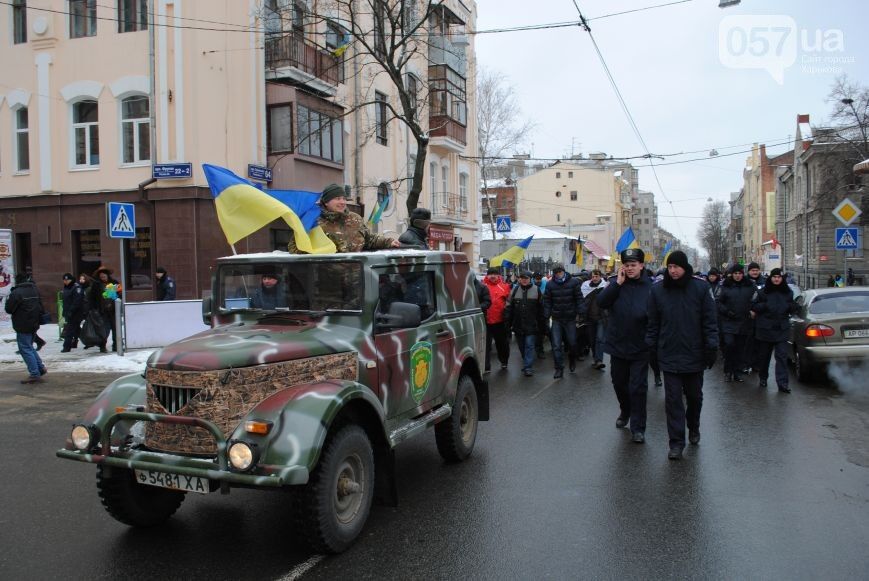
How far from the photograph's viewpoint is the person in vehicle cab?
21.1 feet

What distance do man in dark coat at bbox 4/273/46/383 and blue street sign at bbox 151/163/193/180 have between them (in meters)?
7.63

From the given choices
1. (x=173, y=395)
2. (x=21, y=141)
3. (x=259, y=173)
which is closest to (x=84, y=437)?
(x=173, y=395)

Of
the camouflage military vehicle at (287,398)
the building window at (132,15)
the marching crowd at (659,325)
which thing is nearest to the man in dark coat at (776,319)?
the marching crowd at (659,325)

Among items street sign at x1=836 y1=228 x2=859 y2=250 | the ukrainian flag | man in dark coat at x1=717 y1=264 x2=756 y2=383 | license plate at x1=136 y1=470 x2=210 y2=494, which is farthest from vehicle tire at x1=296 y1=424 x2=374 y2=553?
street sign at x1=836 y1=228 x2=859 y2=250

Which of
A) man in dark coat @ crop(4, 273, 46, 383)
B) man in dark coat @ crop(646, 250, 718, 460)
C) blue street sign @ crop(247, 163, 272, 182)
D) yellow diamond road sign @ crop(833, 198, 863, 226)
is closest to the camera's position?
man in dark coat @ crop(646, 250, 718, 460)

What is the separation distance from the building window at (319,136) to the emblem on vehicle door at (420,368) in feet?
46.5

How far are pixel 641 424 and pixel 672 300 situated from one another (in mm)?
1433

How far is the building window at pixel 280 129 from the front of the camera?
65.4 feet

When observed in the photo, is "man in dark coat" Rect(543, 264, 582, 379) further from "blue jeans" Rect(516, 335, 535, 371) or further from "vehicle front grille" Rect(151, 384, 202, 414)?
"vehicle front grille" Rect(151, 384, 202, 414)

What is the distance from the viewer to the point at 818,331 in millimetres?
10289

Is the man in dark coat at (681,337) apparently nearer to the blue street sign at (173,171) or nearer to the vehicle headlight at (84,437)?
the vehicle headlight at (84,437)

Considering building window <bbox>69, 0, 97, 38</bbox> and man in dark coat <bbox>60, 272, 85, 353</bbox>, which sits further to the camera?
building window <bbox>69, 0, 97, 38</bbox>

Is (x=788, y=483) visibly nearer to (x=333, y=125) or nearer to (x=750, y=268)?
(x=750, y=268)

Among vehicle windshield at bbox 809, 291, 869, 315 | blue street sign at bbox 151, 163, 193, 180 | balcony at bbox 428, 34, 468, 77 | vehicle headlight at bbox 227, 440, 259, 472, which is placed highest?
balcony at bbox 428, 34, 468, 77
